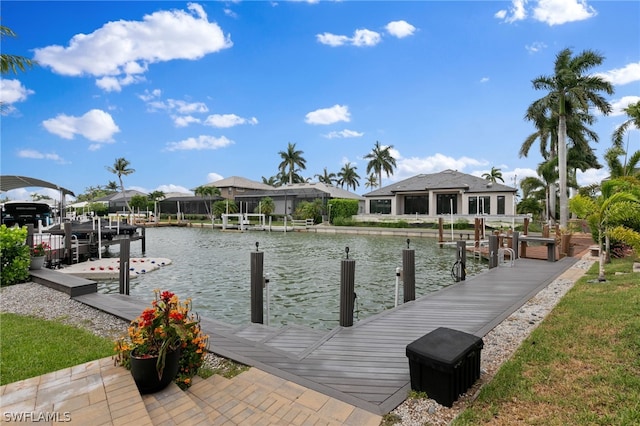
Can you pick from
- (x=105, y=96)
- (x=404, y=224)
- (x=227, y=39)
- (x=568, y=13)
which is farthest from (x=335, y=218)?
(x=568, y=13)

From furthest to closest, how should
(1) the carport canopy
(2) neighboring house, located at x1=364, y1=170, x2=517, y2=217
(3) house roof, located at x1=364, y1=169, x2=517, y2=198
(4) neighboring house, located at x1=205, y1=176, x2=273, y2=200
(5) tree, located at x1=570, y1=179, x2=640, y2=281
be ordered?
1. (4) neighboring house, located at x1=205, y1=176, x2=273, y2=200
2. (3) house roof, located at x1=364, y1=169, x2=517, y2=198
3. (2) neighboring house, located at x1=364, y1=170, x2=517, y2=217
4. (1) the carport canopy
5. (5) tree, located at x1=570, y1=179, x2=640, y2=281

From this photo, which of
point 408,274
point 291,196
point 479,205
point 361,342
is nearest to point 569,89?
point 479,205

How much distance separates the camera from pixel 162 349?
9.59ft

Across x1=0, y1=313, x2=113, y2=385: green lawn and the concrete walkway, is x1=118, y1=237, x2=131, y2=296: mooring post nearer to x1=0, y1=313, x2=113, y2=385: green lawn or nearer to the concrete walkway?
x1=0, y1=313, x2=113, y2=385: green lawn

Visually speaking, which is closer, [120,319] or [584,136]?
[120,319]

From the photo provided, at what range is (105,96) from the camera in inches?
821

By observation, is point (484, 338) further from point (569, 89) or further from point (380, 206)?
point (380, 206)

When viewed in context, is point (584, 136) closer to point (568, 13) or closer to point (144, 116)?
point (568, 13)

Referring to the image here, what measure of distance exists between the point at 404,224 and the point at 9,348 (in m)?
29.5

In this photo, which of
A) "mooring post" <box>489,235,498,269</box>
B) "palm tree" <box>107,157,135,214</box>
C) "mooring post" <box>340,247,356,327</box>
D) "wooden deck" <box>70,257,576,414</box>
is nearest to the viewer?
"wooden deck" <box>70,257,576,414</box>

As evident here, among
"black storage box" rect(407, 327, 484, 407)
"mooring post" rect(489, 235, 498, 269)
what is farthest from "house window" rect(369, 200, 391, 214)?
"black storage box" rect(407, 327, 484, 407)

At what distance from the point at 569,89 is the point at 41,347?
3099 centimetres

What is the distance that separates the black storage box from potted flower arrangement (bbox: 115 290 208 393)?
223 cm

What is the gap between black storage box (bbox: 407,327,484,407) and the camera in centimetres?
299
